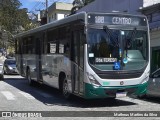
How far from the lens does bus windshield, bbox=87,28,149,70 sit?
12.1m

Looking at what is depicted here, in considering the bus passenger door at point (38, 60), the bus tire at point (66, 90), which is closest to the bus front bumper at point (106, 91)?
the bus tire at point (66, 90)

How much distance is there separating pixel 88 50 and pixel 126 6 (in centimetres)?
1532

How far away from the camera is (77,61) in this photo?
12773 mm

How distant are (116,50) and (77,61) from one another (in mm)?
1399

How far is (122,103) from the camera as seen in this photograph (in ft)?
44.3

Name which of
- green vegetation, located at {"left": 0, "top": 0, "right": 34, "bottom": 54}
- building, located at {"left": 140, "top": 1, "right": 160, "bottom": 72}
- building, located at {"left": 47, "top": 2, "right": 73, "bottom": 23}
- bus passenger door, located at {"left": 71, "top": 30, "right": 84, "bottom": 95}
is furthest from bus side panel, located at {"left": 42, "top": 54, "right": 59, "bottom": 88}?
green vegetation, located at {"left": 0, "top": 0, "right": 34, "bottom": 54}

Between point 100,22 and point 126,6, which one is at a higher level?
point 126,6

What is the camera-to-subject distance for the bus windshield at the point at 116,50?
12.1 metres

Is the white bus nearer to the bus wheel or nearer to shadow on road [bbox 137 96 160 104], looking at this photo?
the bus wheel

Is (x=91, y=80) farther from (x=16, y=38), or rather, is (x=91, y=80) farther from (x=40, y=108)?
(x=16, y=38)

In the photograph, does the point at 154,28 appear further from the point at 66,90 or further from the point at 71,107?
the point at 71,107

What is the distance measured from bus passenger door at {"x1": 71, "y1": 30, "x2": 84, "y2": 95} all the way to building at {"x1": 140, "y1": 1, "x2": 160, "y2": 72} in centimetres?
1073

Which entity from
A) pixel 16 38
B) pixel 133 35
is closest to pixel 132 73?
pixel 133 35

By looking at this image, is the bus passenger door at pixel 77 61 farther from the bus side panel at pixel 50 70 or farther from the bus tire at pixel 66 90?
the bus side panel at pixel 50 70
